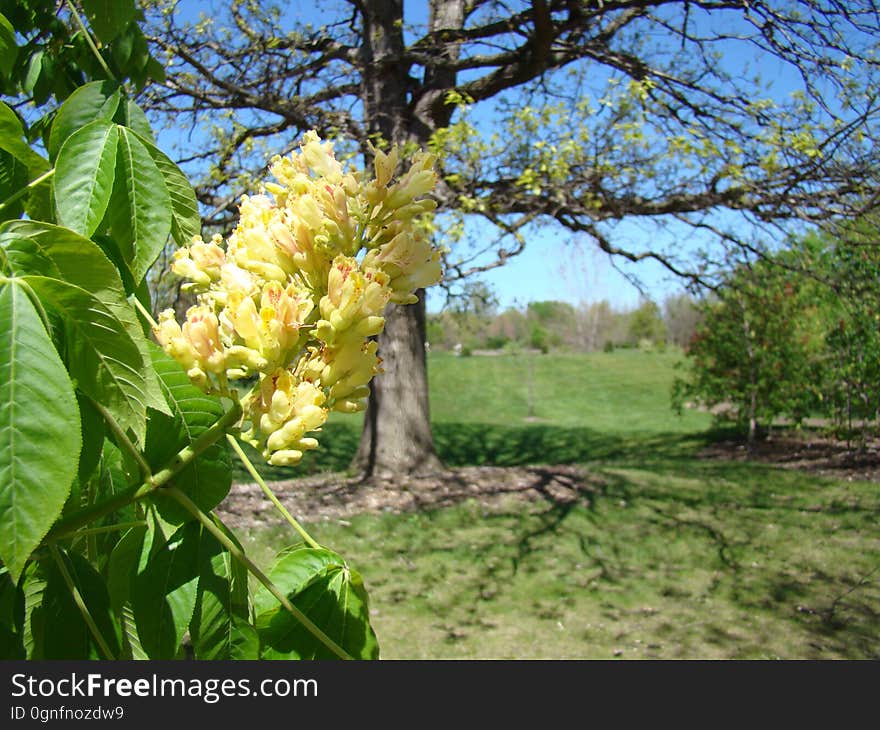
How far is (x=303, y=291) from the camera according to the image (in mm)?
812

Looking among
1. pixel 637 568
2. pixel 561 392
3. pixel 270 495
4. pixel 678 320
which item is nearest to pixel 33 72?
pixel 270 495

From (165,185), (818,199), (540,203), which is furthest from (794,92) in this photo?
(165,185)

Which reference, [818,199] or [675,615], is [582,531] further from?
[818,199]

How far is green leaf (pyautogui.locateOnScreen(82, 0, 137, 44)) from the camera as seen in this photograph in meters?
1.22

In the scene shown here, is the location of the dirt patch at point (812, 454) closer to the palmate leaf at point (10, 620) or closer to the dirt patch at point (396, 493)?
the dirt patch at point (396, 493)

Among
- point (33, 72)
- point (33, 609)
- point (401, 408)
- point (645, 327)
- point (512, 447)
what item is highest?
point (645, 327)

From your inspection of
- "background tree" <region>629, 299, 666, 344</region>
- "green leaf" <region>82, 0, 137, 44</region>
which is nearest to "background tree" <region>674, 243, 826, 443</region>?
"green leaf" <region>82, 0, 137, 44</region>

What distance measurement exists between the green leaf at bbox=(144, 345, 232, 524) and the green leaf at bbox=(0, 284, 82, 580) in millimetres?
230

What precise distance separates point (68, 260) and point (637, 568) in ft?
20.7

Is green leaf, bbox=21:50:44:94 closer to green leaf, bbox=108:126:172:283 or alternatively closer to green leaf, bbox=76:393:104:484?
green leaf, bbox=108:126:172:283

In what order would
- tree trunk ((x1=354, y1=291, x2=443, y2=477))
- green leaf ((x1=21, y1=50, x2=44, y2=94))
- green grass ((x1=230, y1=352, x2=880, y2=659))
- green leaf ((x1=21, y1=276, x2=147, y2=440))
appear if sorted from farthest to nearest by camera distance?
tree trunk ((x1=354, y1=291, x2=443, y2=477)) < green grass ((x1=230, y1=352, x2=880, y2=659)) < green leaf ((x1=21, y1=50, x2=44, y2=94)) < green leaf ((x1=21, y1=276, x2=147, y2=440))

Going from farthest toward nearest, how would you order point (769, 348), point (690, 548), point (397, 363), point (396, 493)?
point (769, 348)
point (397, 363)
point (396, 493)
point (690, 548)

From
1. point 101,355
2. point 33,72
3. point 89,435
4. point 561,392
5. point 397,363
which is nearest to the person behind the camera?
point 101,355

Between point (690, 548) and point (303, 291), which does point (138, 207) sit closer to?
point (303, 291)
